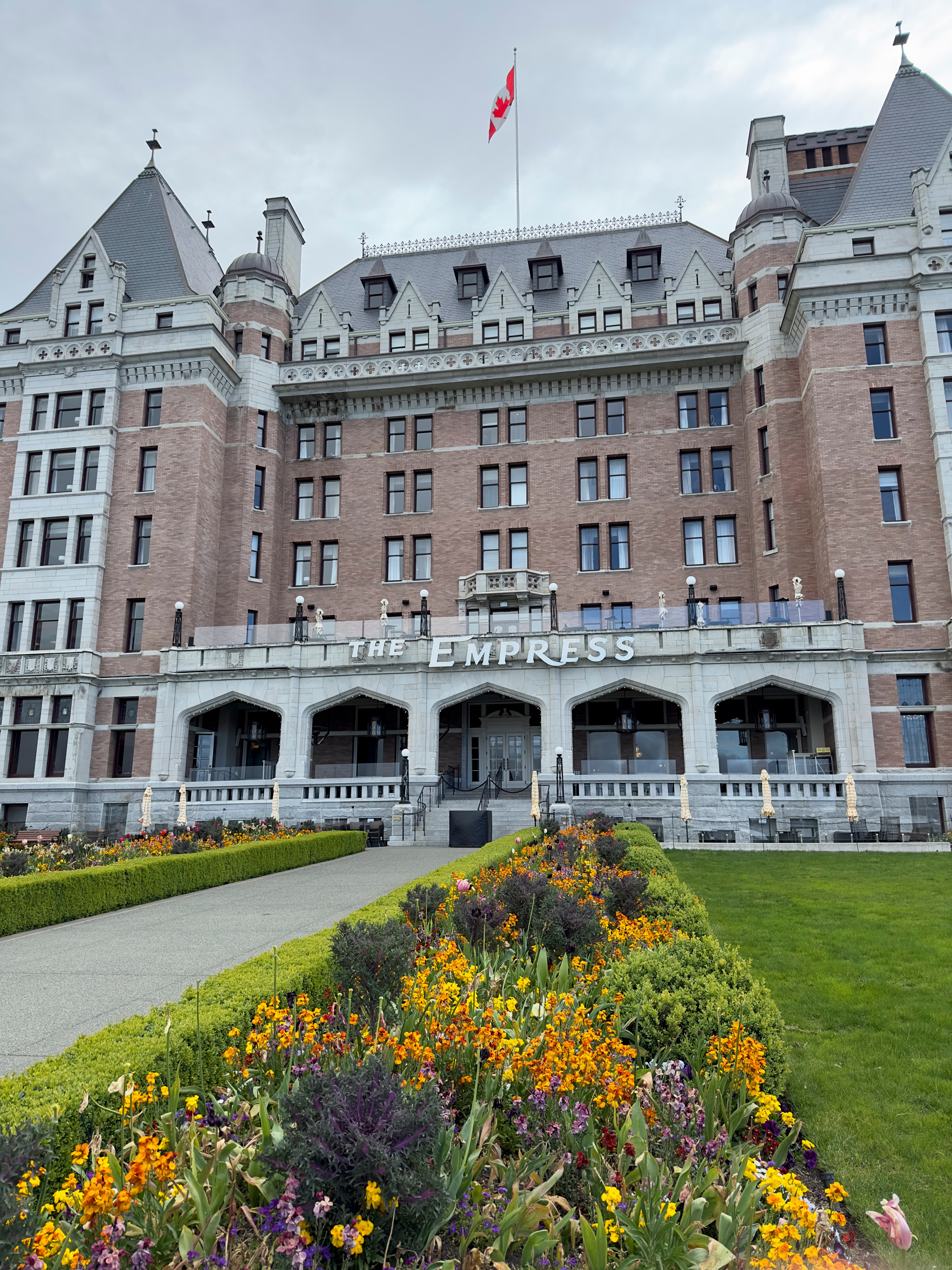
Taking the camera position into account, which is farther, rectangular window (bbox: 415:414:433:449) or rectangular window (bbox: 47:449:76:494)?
rectangular window (bbox: 415:414:433:449)

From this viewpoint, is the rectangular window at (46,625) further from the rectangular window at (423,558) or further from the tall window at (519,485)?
the tall window at (519,485)

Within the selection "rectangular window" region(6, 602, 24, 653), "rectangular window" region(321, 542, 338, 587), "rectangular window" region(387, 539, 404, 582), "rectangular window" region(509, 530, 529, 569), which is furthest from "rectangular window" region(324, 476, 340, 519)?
"rectangular window" region(6, 602, 24, 653)

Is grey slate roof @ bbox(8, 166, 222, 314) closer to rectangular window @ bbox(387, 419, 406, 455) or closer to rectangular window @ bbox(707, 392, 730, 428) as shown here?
rectangular window @ bbox(387, 419, 406, 455)

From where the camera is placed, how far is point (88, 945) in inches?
388

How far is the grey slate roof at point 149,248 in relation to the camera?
37750mm

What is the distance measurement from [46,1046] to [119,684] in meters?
30.2

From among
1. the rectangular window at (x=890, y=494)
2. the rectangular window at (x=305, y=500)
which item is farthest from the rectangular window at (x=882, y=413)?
the rectangular window at (x=305, y=500)

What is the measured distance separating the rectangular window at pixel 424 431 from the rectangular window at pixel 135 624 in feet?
45.7

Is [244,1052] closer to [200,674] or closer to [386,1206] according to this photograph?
[386,1206]

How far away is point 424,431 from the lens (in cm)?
3819

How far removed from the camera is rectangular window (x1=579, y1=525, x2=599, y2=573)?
116 ft

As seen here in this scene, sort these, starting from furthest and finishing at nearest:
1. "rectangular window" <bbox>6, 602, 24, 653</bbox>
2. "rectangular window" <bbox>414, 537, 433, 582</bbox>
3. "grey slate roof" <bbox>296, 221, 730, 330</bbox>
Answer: "grey slate roof" <bbox>296, 221, 730, 330</bbox>, "rectangular window" <bbox>414, 537, 433, 582</bbox>, "rectangular window" <bbox>6, 602, 24, 653</bbox>

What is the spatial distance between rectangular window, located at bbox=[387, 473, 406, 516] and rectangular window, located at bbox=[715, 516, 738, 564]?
45.2ft

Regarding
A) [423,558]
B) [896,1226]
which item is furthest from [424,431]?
[896,1226]
